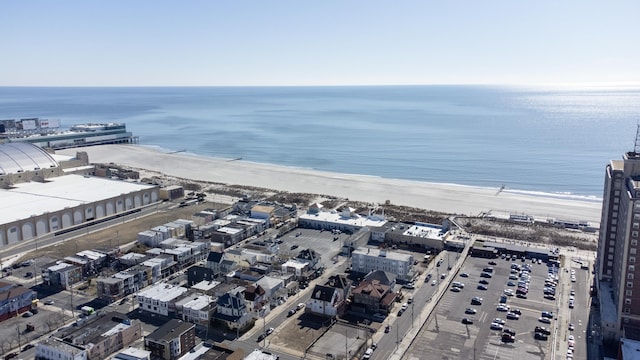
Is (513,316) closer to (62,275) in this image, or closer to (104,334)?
(104,334)

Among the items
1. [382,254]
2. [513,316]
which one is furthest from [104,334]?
[513,316]

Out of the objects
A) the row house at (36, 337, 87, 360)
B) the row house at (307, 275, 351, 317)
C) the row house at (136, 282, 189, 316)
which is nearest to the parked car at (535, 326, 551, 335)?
the row house at (307, 275, 351, 317)

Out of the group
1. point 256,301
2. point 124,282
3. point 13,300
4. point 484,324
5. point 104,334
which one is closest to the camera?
point 104,334

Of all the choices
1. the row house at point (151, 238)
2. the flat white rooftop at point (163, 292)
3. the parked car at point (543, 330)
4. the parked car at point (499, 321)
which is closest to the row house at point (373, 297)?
the parked car at point (499, 321)

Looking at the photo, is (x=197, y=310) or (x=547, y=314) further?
(x=547, y=314)

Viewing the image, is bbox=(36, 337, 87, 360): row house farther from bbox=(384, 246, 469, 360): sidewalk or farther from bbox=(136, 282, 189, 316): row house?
bbox=(384, 246, 469, 360): sidewalk
